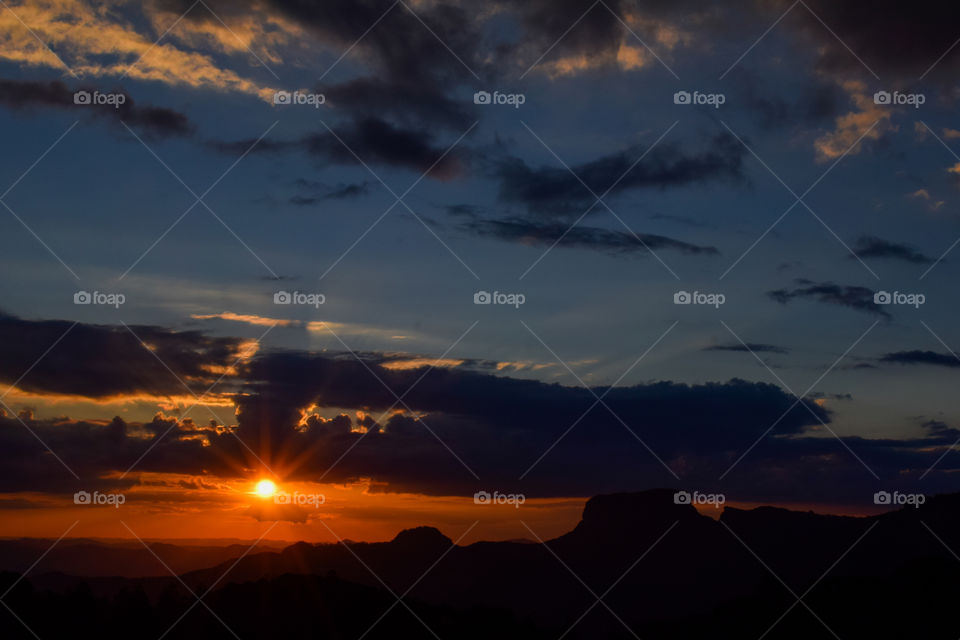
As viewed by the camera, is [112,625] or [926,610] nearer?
[112,625]

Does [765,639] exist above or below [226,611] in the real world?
below

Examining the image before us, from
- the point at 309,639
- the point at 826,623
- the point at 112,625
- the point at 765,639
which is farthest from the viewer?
the point at 765,639

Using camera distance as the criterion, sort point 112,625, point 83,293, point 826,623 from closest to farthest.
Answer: point 83,293 < point 112,625 < point 826,623

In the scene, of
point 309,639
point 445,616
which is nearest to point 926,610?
point 445,616

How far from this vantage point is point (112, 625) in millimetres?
133750

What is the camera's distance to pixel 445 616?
177m

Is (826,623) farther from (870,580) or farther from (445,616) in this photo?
(445,616)

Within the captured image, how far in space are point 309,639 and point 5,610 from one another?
5202 centimetres

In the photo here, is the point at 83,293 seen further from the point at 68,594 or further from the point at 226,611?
the point at 226,611

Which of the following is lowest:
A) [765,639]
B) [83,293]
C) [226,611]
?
[765,639]

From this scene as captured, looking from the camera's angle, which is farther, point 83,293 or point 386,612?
point 386,612

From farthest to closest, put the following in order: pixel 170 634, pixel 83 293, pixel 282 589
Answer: pixel 282 589 < pixel 170 634 < pixel 83 293

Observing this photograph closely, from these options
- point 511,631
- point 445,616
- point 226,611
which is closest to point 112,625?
point 226,611

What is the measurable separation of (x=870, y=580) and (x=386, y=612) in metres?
114
